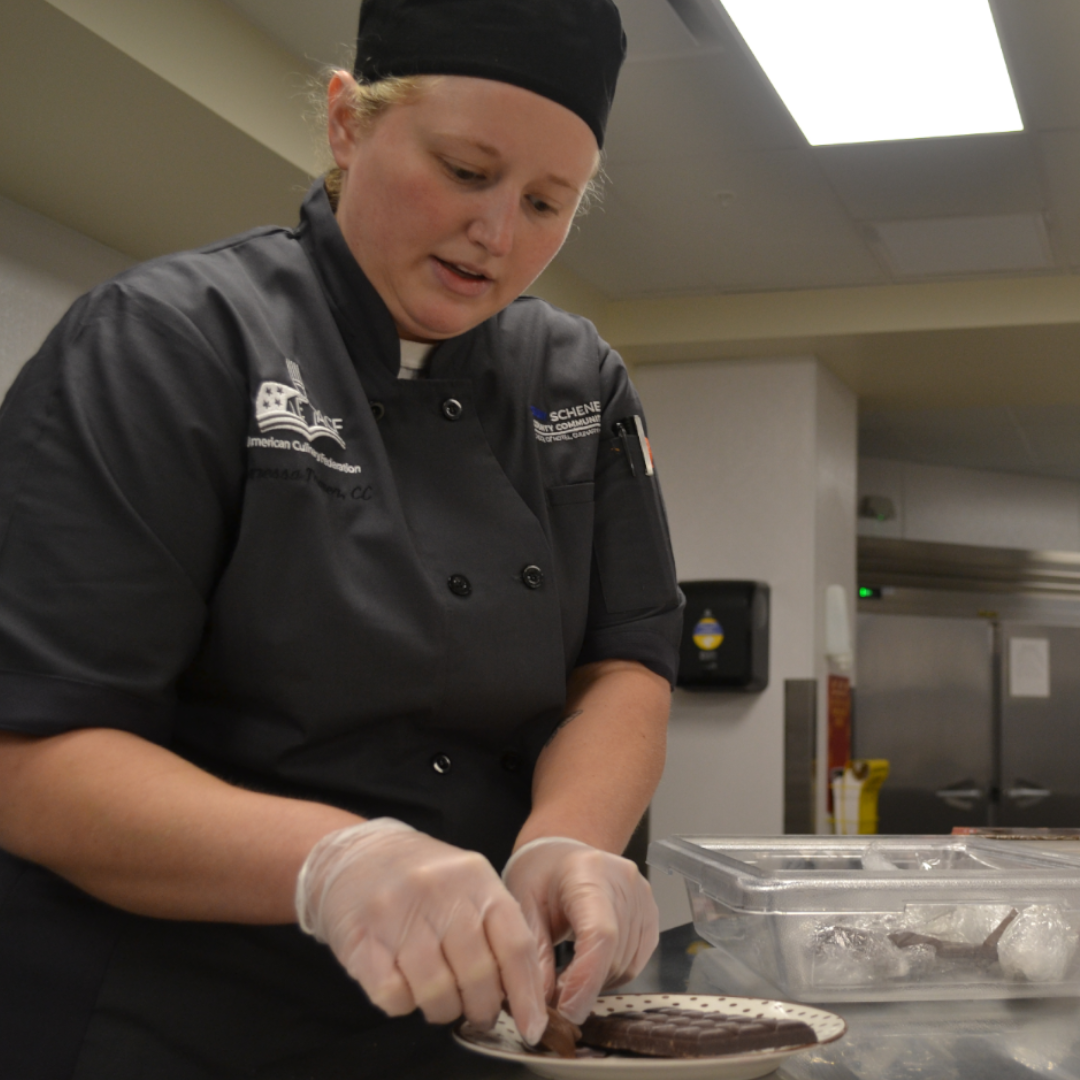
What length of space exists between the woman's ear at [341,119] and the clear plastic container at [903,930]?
0.75m

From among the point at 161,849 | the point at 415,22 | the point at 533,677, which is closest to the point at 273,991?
the point at 161,849

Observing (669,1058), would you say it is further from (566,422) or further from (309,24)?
(309,24)

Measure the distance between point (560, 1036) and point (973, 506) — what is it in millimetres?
6308

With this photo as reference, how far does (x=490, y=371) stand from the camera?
113 cm

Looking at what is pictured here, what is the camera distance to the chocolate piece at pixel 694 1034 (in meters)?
0.68

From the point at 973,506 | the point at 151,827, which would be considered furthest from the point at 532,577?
the point at 973,506

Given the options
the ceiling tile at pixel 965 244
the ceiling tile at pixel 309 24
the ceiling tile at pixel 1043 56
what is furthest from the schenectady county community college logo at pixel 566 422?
the ceiling tile at pixel 965 244

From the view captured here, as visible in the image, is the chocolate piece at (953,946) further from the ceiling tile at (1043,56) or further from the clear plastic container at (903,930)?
the ceiling tile at (1043,56)

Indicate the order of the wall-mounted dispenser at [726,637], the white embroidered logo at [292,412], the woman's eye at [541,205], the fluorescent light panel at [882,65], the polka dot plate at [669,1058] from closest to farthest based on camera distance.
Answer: the polka dot plate at [669,1058] → the white embroidered logo at [292,412] → the woman's eye at [541,205] → the fluorescent light panel at [882,65] → the wall-mounted dispenser at [726,637]

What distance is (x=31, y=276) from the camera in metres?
3.06

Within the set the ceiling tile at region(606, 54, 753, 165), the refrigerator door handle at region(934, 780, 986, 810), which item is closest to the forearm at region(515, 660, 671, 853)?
the ceiling tile at region(606, 54, 753, 165)

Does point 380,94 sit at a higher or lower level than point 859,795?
higher

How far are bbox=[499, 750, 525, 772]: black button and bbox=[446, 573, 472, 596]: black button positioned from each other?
17cm

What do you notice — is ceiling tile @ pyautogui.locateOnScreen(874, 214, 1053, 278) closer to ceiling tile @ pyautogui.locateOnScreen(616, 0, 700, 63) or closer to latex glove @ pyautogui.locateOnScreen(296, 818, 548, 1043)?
ceiling tile @ pyautogui.locateOnScreen(616, 0, 700, 63)
